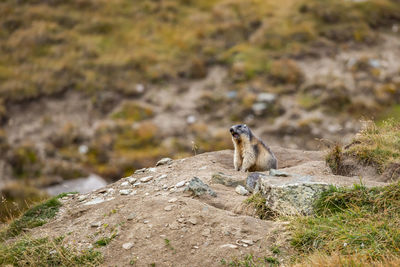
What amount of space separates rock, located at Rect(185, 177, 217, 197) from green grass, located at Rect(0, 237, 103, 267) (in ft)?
7.77

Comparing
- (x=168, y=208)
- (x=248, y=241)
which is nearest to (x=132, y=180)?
(x=168, y=208)

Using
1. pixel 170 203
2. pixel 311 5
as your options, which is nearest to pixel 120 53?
pixel 311 5

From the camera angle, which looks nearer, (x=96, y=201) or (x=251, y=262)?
(x=251, y=262)

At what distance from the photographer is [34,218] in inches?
378

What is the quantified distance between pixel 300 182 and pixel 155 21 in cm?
2739

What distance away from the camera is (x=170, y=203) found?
845 cm

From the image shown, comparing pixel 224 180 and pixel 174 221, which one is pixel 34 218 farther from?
pixel 224 180

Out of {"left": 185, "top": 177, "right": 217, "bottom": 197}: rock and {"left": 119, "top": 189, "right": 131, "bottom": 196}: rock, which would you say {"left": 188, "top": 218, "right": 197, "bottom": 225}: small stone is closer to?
{"left": 185, "top": 177, "right": 217, "bottom": 197}: rock

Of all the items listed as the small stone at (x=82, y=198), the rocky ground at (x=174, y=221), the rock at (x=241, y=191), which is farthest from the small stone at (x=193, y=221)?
the small stone at (x=82, y=198)

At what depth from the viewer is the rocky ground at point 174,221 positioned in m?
7.11

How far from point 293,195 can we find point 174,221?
2.28m

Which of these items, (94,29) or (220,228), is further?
(94,29)

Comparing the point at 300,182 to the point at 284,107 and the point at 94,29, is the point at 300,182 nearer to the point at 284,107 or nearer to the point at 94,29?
the point at 284,107

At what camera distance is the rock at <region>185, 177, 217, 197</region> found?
→ 29.0ft
